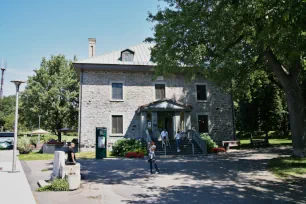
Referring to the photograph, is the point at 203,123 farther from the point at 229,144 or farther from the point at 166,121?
the point at 166,121

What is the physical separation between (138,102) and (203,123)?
22.4 ft

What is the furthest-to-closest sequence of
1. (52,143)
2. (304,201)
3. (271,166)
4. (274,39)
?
(52,143)
(271,166)
(274,39)
(304,201)

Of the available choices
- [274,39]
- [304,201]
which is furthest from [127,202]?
[274,39]

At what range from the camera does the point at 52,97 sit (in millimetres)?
31578

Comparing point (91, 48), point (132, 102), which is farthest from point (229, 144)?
point (91, 48)

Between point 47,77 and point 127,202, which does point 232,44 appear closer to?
point 127,202

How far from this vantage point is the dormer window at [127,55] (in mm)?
24047

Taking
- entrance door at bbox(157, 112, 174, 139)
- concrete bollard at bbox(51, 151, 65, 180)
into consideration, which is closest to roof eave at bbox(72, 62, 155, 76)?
entrance door at bbox(157, 112, 174, 139)

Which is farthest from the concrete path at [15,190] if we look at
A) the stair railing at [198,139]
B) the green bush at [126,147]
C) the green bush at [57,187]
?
the stair railing at [198,139]

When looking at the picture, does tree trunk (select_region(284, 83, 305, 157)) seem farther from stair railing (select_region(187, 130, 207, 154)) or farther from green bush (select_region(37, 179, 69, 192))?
green bush (select_region(37, 179, 69, 192))

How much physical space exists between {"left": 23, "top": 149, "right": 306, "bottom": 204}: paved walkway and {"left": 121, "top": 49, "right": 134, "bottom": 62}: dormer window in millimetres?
14111

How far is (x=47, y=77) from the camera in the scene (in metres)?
32.7

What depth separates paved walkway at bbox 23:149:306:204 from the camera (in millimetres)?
7172

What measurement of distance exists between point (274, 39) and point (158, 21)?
665cm
